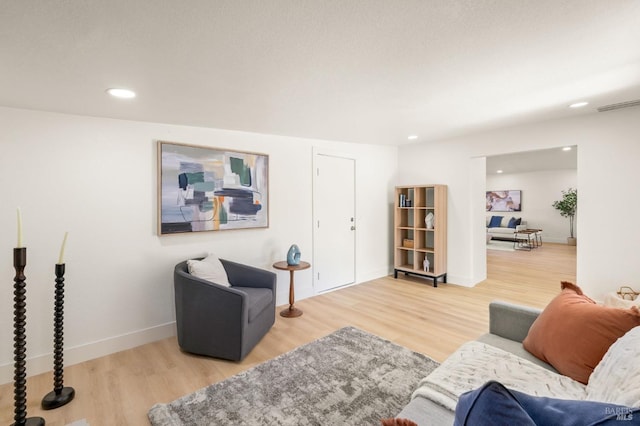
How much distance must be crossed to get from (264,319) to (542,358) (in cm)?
215

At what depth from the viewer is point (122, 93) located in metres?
2.19

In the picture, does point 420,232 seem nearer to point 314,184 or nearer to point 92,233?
point 314,184

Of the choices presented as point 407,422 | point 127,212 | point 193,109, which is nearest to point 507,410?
point 407,422

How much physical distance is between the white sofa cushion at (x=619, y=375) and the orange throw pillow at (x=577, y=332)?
0.29ft

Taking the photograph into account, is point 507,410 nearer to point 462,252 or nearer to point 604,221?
point 604,221

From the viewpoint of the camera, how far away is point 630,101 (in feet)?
9.29

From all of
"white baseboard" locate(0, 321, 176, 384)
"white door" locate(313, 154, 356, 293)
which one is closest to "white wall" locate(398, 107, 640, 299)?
"white door" locate(313, 154, 356, 293)

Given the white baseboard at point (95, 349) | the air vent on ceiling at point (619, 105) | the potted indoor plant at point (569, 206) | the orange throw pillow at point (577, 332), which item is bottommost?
the white baseboard at point (95, 349)

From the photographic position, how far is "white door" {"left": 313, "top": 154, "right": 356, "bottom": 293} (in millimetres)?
4266

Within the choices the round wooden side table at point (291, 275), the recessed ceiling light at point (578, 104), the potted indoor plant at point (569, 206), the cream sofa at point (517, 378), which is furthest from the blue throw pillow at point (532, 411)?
the potted indoor plant at point (569, 206)

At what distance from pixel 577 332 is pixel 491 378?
0.48 metres

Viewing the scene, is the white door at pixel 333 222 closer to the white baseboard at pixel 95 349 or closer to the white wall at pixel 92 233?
the white wall at pixel 92 233

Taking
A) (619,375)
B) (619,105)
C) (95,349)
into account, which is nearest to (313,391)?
(619,375)

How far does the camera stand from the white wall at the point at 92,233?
2402mm
